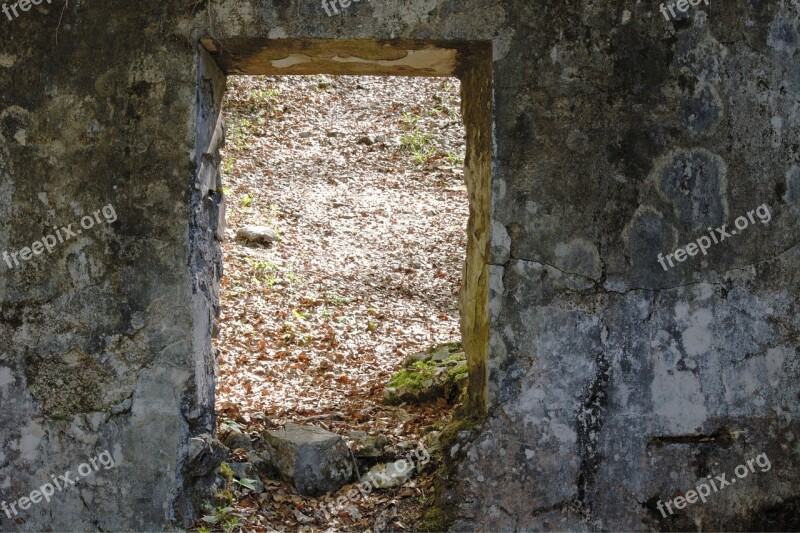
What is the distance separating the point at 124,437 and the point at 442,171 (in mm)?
7542

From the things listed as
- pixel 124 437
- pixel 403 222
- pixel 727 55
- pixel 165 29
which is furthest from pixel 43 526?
pixel 403 222

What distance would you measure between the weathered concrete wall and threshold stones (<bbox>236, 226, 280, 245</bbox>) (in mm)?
4869

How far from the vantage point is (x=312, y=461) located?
4.18 meters

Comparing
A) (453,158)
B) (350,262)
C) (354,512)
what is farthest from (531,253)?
(453,158)

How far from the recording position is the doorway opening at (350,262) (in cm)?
403

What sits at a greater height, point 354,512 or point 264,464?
point 264,464

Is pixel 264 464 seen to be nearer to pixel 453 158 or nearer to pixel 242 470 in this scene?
pixel 242 470

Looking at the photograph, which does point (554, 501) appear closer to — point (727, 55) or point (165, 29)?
point (727, 55)

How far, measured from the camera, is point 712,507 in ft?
12.1

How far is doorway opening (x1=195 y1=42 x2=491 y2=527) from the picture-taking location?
13.2 feet

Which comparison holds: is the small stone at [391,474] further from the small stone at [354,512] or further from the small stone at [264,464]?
the small stone at [264,464]

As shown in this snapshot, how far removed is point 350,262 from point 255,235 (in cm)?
108

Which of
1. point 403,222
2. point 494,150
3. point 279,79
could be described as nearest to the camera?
point 494,150

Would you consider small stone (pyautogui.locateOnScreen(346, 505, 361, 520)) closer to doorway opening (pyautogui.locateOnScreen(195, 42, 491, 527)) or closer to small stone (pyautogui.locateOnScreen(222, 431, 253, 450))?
doorway opening (pyautogui.locateOnScreen(195, 42, 491, 527))
